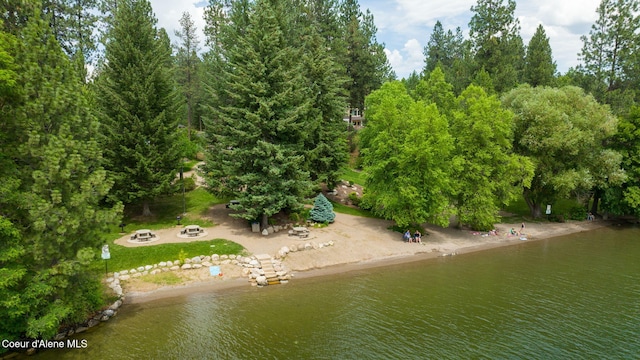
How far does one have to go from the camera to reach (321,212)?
35188mm

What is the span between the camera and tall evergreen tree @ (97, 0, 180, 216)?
96.1 feet

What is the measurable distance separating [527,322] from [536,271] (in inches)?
364

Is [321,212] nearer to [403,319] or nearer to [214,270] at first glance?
[214,270]

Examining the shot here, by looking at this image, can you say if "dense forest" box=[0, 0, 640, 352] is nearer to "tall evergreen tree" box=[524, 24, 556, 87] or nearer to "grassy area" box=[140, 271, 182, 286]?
"grassy area" box=[140, 271, 182, 286]

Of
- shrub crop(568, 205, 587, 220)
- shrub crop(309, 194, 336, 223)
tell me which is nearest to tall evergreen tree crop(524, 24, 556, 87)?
shrub crop(568, 205, 587, 220)

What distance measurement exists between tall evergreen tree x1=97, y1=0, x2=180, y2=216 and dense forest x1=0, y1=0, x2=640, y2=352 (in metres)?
0.12

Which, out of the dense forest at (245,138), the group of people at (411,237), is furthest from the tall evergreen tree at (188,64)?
the group of people at (411,237)

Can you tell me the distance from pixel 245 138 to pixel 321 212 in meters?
10.2

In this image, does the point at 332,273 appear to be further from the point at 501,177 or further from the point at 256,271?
the point at 501,177

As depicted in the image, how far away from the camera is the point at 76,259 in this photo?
681 inches

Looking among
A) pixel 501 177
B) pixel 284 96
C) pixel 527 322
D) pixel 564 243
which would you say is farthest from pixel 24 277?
pixel 564 243

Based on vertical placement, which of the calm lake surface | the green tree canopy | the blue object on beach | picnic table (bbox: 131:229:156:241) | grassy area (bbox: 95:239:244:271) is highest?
the green tree canopy

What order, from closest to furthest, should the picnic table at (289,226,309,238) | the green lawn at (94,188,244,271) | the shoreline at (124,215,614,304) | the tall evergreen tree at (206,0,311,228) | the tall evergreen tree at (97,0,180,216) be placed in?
1. the shoreline at (124,215,614,304)
2. the green lawn at (94,188,244,271)
3. the tall evergreen tree at (97,0,180,216)
4. the tall evergreen tree at (206,0,311,228)
5. the picnic table at (289,226,309,238)

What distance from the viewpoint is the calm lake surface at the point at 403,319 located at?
698 inches
